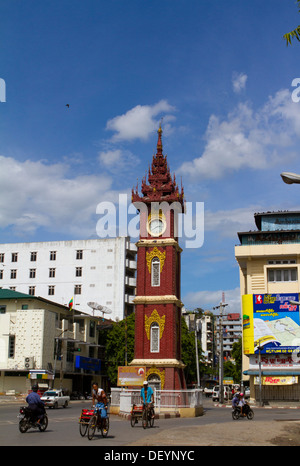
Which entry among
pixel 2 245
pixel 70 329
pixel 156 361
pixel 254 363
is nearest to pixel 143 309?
pixel 156 361

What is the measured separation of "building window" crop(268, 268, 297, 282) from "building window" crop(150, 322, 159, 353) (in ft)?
66.4

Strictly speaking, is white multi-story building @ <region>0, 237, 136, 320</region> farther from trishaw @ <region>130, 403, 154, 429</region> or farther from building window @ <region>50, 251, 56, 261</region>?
trishaw @ <region>130, 403, 154, 429</region>

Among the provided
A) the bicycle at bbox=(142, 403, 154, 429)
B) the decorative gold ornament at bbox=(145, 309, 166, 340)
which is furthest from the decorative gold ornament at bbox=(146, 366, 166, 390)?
the bicycle at bbox=(142, 403, 154, 429)

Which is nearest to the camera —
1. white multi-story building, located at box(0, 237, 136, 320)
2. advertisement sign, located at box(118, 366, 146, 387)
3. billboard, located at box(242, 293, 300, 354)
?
advertisement sign, located at box(118, 366, 146, 387)

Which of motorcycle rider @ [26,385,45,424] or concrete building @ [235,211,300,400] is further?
concrete building @ [235,211,300,400]

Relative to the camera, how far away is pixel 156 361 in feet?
140

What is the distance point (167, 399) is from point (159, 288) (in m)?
13.0

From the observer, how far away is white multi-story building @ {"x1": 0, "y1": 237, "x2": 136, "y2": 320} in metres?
80.9

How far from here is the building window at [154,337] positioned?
4356cm

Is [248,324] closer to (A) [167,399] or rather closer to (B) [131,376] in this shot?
(B) [131,376]

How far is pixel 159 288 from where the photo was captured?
44.3 metres

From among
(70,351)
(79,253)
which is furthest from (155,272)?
(79,253)
